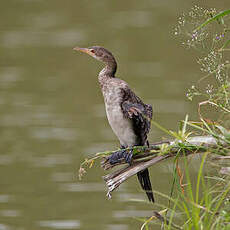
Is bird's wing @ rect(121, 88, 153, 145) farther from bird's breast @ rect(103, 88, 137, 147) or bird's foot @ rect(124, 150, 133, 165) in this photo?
bird's foot @ rect(124, 150, 133, 165)

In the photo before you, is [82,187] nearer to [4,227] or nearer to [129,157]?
[4,227]

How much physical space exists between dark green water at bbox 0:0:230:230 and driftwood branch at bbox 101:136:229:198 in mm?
2336

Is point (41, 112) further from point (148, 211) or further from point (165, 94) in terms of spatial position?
point (148, 211)

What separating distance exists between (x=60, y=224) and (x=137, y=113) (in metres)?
3.64

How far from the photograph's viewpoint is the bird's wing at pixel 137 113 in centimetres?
563

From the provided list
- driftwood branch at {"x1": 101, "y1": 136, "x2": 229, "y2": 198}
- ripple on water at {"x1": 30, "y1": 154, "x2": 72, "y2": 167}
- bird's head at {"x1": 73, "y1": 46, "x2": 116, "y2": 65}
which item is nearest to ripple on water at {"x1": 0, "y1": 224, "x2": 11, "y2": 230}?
ripple on water at {"x1": 30, "y1": 154, "x2": 72, "y2": 167}

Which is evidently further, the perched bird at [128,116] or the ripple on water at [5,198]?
Answer: the ripple on water at [5,198]

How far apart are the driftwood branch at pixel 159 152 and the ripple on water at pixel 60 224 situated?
140 inches

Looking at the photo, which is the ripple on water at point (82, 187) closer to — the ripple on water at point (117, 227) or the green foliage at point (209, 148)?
the ripple on water at point (117, 227)

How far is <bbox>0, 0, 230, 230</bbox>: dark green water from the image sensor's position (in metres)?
9.56

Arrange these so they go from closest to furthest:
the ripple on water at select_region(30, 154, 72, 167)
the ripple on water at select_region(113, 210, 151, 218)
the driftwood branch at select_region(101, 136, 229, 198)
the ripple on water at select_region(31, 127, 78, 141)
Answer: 1. the driftwood branch at select_region(101, 136, 229, 198)
2. the ripple on water at select_region(113, 210, 151, 218)
3. the ripple on water at select_region(30, 154, 72, 167)
4. the ripple on water at select_region(31, 127, 78, 141)

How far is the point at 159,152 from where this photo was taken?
5078mm

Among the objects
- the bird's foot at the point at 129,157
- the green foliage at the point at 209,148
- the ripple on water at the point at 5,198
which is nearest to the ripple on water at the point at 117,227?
the ripple on water at the point at 5,198

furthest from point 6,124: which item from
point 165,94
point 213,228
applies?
point 213,228
